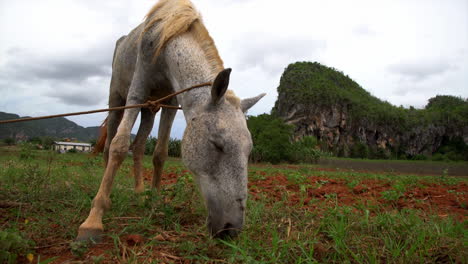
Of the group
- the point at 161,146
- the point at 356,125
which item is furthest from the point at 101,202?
the point at 356,125

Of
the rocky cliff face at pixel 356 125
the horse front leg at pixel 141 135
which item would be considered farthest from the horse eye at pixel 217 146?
the rocky cliff face at pixel 356 125

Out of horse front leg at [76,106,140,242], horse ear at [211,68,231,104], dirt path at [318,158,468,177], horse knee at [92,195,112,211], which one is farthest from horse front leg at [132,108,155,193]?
dirt path at [318,158,468,177]

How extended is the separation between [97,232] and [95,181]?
252 centimetres

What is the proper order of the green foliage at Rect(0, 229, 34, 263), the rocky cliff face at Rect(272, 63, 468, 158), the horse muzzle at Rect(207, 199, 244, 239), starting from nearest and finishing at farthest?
the green foliage at Rect(0, 229, 34, 263)
the horse muzzle at Rect(207, 199, 244, 239)
the rocky cliff face at Rect(272, 63, 468, 158)

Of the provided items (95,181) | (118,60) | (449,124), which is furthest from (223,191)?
(449,124)

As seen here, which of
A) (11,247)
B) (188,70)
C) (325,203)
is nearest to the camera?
(11,247)

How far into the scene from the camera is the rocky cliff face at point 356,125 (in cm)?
5666

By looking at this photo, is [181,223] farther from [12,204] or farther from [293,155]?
[293,155]

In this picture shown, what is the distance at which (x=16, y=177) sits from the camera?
3.96 meters

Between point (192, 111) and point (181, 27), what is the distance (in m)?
0.90

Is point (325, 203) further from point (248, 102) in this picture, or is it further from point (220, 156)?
point (220, 156)

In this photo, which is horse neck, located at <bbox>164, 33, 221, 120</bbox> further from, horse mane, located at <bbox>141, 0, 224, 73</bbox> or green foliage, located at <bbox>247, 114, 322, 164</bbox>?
green foliage, located at <bbox>247, 114, 322, 164</bbox>

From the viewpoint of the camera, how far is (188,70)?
244 cm

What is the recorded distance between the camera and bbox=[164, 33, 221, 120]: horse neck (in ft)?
7.43
